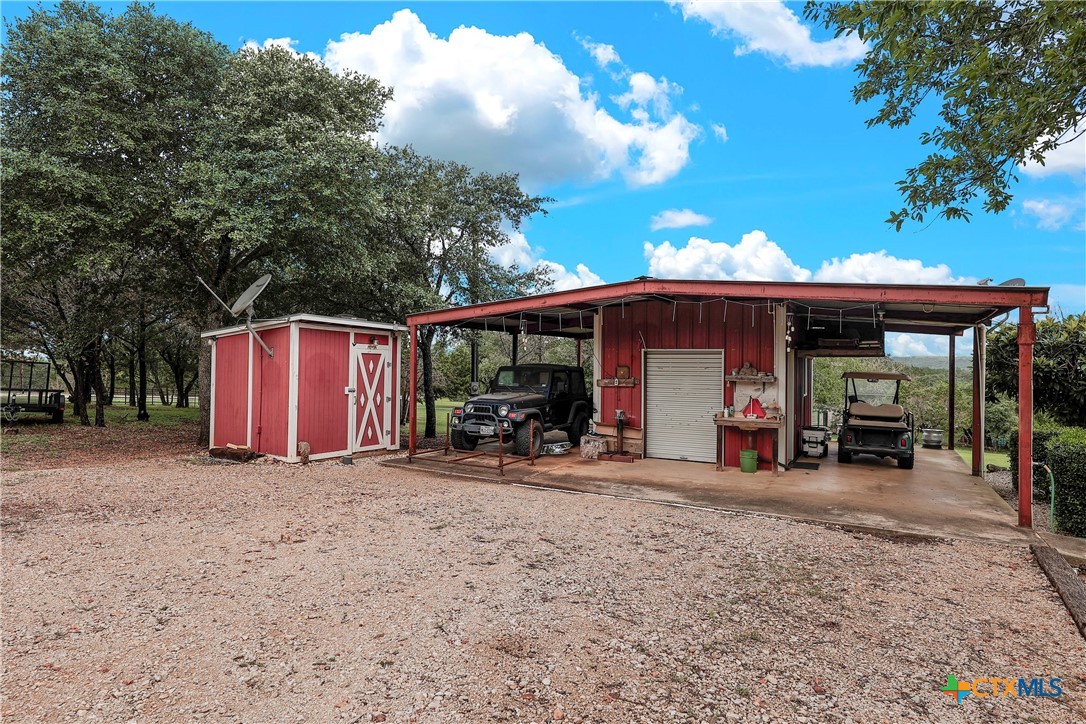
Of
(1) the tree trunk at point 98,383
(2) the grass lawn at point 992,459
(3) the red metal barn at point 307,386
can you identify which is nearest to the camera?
(3) the red metal barn at point 307,386

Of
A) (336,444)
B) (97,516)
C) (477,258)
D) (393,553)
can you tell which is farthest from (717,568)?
(477,258)

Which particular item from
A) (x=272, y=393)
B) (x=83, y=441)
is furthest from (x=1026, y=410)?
(x=83, y=441)

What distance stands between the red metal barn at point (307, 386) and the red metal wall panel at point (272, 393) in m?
0.02

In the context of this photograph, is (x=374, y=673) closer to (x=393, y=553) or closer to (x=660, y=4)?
(x=393, y=553)

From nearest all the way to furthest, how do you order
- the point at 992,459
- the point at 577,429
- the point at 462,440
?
1. the point at 462,440
2. the point at 577,429
3. the point at 992,459

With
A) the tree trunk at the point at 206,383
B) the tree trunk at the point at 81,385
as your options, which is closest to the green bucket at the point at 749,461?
the tree trunk at the point at 206,383

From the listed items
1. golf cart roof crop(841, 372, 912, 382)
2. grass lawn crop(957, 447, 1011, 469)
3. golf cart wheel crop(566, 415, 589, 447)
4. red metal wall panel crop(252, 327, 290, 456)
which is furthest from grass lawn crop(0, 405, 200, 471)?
grass lawn crop(957, 447, 1011, 469)

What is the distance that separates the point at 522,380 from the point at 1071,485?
7902 mm

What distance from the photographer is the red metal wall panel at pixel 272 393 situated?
9.59 metres

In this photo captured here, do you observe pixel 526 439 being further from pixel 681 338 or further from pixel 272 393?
pixel 272 393

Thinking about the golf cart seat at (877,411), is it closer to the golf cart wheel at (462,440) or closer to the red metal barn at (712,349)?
the red metal barn at (712,349)

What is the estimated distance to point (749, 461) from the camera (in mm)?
8586

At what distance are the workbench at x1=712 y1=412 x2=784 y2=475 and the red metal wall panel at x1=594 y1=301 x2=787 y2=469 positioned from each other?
0.31 ft

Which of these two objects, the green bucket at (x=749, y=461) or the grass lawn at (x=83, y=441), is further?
the grass lawn at (x=83, y=441)
